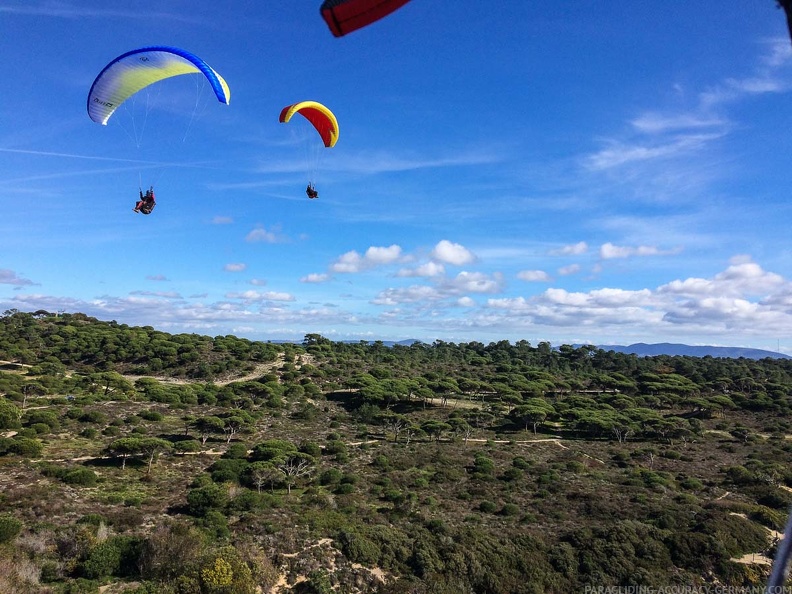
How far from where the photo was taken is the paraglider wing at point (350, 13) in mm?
5262

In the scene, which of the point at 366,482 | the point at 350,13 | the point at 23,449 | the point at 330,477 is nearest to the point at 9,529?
the point at 23,449

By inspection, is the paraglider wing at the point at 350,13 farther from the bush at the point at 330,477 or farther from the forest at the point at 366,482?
the bush at the point at 330,477

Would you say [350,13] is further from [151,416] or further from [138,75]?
[151,416]

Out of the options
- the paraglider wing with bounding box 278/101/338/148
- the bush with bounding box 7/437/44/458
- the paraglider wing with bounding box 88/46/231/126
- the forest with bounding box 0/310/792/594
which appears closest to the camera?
the forest with bounding box 0/310/792/594

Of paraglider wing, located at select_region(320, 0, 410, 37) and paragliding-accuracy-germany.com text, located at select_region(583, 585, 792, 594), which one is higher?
paraglider wing, located at select_region(320, 0, 410, 37)

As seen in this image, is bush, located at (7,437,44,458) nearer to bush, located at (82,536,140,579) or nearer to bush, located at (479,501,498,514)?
bush, located at (82,536,140,579)

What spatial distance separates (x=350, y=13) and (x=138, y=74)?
18.6 meters

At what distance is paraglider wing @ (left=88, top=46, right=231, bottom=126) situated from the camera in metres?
18.1

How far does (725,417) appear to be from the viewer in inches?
2333

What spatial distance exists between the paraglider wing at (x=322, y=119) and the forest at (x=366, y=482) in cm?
2136

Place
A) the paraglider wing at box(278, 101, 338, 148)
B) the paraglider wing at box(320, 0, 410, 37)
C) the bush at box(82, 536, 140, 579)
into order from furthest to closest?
1. the paraglider wing at box(278, 101, 338, 148)
2. the bush at box(82, 536, 140, 579)
3. the paraglider wing at box(320, 0, 410, 37)

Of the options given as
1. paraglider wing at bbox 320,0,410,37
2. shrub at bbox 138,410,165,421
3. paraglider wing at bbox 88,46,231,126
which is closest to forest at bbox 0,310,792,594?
shrub at bbox 138,410,165,421

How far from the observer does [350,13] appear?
5348mm

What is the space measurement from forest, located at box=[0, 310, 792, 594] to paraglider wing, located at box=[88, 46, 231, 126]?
18.0 metres
